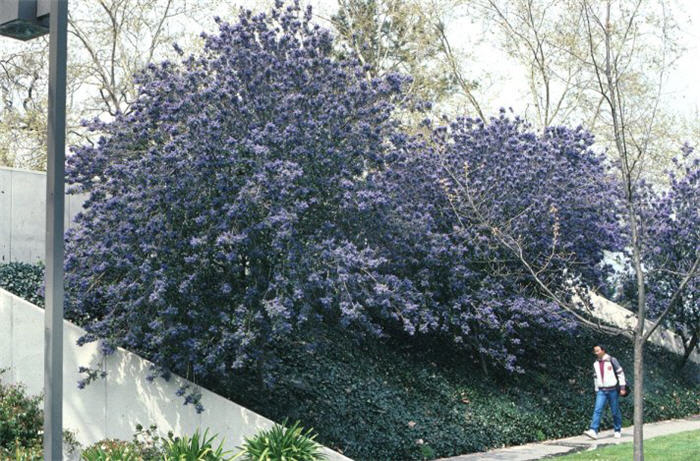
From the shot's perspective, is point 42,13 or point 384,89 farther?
point 384,89

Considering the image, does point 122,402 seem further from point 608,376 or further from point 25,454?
point 608,376

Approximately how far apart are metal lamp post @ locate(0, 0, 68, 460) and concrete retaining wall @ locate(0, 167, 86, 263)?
369 inches

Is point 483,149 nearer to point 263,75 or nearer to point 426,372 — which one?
point 426,372

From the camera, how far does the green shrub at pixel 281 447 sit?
10055 millimetres

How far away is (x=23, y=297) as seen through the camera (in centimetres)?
1356

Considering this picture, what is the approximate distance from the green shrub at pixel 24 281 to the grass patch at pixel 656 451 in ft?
26.3

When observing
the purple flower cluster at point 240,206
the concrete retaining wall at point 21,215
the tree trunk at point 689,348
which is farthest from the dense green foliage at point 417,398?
the concrete retaining wall at point 21,215

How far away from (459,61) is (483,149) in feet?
38.2

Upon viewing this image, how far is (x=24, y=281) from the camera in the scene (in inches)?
550

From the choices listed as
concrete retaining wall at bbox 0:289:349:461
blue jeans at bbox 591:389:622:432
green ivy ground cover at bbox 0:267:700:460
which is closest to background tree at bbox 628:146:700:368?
green ivy ground cover at bbox 0:267:700:460

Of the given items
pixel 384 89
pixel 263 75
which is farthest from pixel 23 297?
pixel 384 89

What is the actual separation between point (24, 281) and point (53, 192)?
26.4ft

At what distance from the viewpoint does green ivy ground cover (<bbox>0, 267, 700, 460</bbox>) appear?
1208 cm

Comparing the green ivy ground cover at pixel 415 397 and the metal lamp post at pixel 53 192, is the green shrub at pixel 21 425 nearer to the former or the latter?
the green ivy ground cover at pixel 415 397
